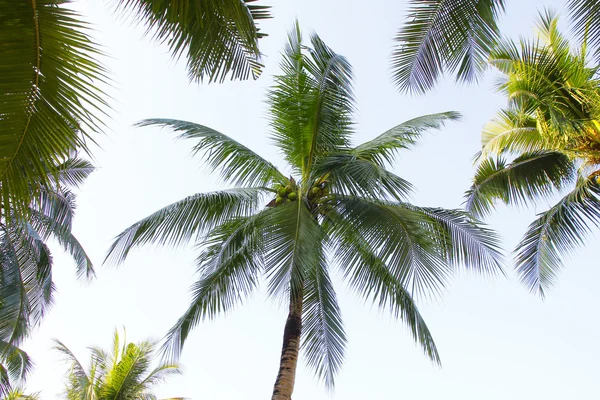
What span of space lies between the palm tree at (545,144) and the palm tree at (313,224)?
1556 mm

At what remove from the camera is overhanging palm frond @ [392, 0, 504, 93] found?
622cm

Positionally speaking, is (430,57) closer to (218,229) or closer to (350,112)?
(350,112)

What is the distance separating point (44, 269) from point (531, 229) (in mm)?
10013

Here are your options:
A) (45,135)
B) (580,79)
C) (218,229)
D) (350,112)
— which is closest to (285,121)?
(350,112)

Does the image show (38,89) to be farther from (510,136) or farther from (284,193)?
(510,136)

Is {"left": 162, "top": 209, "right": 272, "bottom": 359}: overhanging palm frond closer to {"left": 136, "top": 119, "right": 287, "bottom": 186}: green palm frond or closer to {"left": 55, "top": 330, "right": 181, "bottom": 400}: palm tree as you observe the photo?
{"left": 136, "top": 119, "right": 287, "bottom": 186}: green palm frond

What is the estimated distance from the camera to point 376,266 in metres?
9.16

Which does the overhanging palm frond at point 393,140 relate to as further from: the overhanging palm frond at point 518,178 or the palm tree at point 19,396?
the palm tree at point 19,396

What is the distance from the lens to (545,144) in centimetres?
1157

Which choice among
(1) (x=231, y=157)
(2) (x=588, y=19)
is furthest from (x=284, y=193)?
(2) (x=588, y=19)

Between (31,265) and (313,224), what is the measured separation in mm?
7568

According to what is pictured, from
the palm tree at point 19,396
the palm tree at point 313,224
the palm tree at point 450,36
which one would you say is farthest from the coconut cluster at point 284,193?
the palm tree at point 19,396

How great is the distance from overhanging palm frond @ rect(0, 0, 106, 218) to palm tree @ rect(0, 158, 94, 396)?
8.06 m

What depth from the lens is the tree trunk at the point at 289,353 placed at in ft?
27.1
